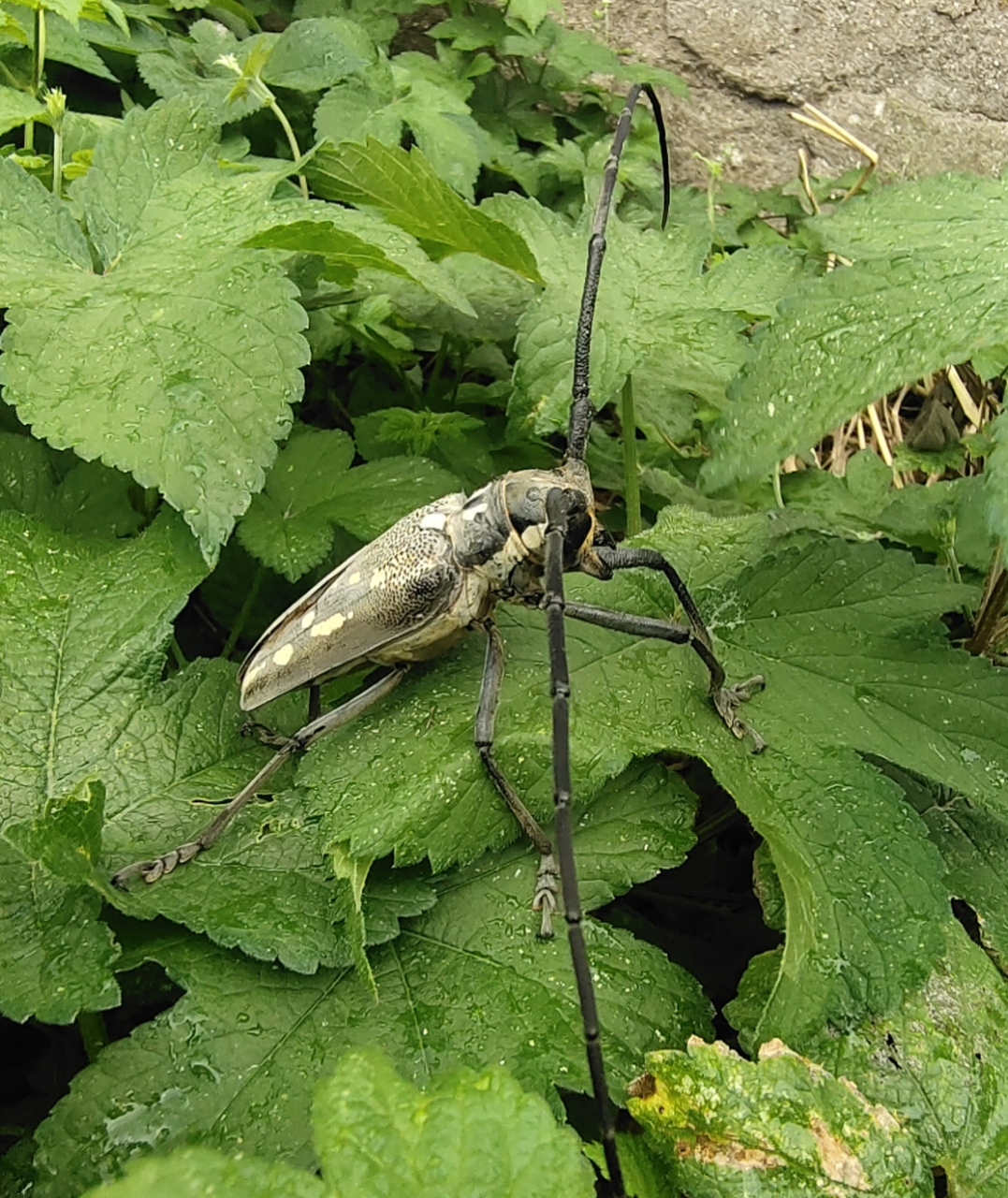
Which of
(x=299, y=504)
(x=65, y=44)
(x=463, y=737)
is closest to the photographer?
(x=463, y=737)

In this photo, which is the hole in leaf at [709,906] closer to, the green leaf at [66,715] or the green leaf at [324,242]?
the green leaf at [66,715]

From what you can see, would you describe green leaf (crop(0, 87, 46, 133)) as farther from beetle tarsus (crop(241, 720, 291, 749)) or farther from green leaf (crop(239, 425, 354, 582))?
beetle tarsus (crop(241, 720, 291, 749))

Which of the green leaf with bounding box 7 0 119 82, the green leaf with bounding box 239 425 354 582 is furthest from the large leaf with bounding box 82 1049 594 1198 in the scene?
the green leaf with bounding box 7 0 119 82

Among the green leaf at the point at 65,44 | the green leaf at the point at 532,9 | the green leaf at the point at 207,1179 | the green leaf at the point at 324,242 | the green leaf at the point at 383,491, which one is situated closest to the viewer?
the green leaf at the point at 207,1179

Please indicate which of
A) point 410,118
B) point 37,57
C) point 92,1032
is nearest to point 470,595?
point 92,1032

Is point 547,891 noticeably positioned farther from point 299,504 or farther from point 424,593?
point 299,504

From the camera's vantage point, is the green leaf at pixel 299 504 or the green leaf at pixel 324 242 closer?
the green leaf at pixel 324 242

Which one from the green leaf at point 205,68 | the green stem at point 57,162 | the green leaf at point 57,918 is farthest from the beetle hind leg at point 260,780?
the green leaf at point 205,68
